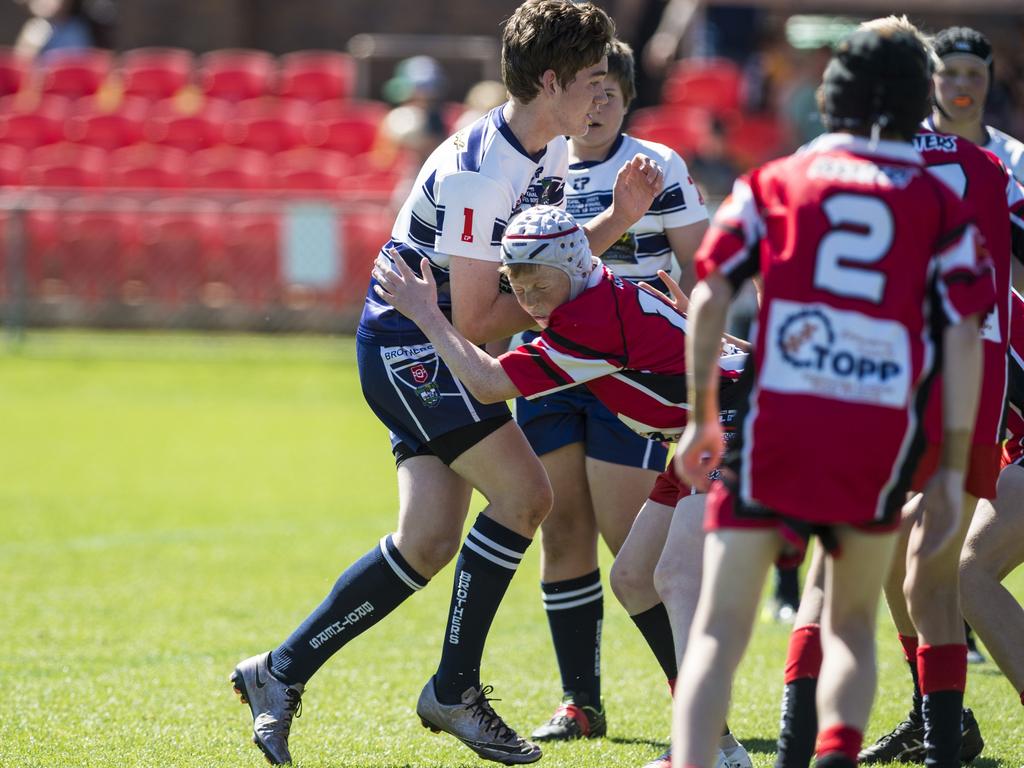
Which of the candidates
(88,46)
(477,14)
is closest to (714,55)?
(477,14)

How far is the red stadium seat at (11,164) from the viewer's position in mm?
17375

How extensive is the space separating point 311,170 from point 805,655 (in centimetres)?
1384

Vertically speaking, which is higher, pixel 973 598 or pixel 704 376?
pixel 704 376

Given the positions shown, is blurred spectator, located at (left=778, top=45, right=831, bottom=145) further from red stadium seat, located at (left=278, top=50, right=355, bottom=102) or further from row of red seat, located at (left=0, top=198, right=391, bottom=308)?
red stadium seat, located at (left=278, top=50, right=355, bottom=102)

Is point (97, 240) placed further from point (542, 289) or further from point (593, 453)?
point (542, 289)

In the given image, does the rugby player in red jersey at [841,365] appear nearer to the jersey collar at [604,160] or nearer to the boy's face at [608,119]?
the boy's face at [608,119]

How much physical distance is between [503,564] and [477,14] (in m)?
17.1

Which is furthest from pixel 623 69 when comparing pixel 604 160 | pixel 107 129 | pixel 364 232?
pixel 107 129

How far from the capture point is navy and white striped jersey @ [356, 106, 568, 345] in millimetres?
4066

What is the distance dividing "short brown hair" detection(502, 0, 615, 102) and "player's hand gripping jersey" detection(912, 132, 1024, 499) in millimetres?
927

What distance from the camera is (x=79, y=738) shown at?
4488mm

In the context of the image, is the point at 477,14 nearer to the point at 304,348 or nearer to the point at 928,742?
the point at 304,348

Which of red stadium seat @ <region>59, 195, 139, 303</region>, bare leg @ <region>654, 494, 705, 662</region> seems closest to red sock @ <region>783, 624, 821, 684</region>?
bare leg @ <region>654, 494, 705, 662</region>

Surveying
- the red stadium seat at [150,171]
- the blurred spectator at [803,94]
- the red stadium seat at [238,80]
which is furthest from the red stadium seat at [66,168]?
the blurred spectator at [803,94]
